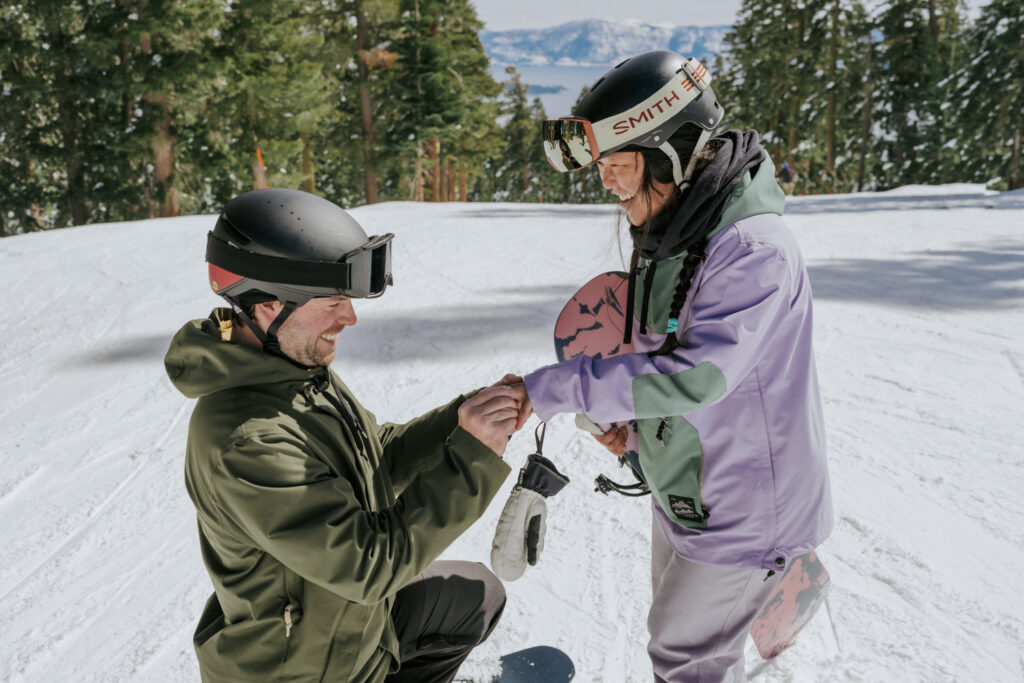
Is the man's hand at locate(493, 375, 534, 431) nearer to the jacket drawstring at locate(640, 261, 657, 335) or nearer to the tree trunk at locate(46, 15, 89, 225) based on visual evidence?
the jacket drawstring at locate(640, 261, 657, 335)

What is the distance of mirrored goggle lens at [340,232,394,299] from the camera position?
74.3 inches

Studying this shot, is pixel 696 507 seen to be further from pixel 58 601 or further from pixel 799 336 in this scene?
pixel 58 601

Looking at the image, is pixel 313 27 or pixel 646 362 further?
pixel 313 27

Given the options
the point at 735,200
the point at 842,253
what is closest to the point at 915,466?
the point at 735,200

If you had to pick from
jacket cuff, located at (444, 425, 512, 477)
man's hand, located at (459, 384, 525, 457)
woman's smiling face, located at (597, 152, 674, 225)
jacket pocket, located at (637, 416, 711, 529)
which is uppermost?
woman's smiling face, located at (597, 152, 674, 225)

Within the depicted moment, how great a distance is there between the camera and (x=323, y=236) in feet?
6.13

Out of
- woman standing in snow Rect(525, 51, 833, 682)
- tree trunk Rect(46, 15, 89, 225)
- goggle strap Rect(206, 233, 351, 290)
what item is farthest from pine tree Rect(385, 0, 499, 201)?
goggle strap Rect(206, 233, 351, 290)

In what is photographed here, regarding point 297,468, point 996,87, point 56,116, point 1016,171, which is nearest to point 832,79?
point 996,87

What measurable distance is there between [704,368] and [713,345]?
62 mm

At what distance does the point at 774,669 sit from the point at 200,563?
293 cm

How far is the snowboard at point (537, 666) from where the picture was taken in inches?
108

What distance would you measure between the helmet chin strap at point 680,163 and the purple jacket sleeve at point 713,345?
0.79 ft

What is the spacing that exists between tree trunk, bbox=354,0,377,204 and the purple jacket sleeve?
26649mm

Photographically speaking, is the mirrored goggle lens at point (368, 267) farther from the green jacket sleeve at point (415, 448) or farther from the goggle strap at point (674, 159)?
the goggle strap at point (674, 159)
